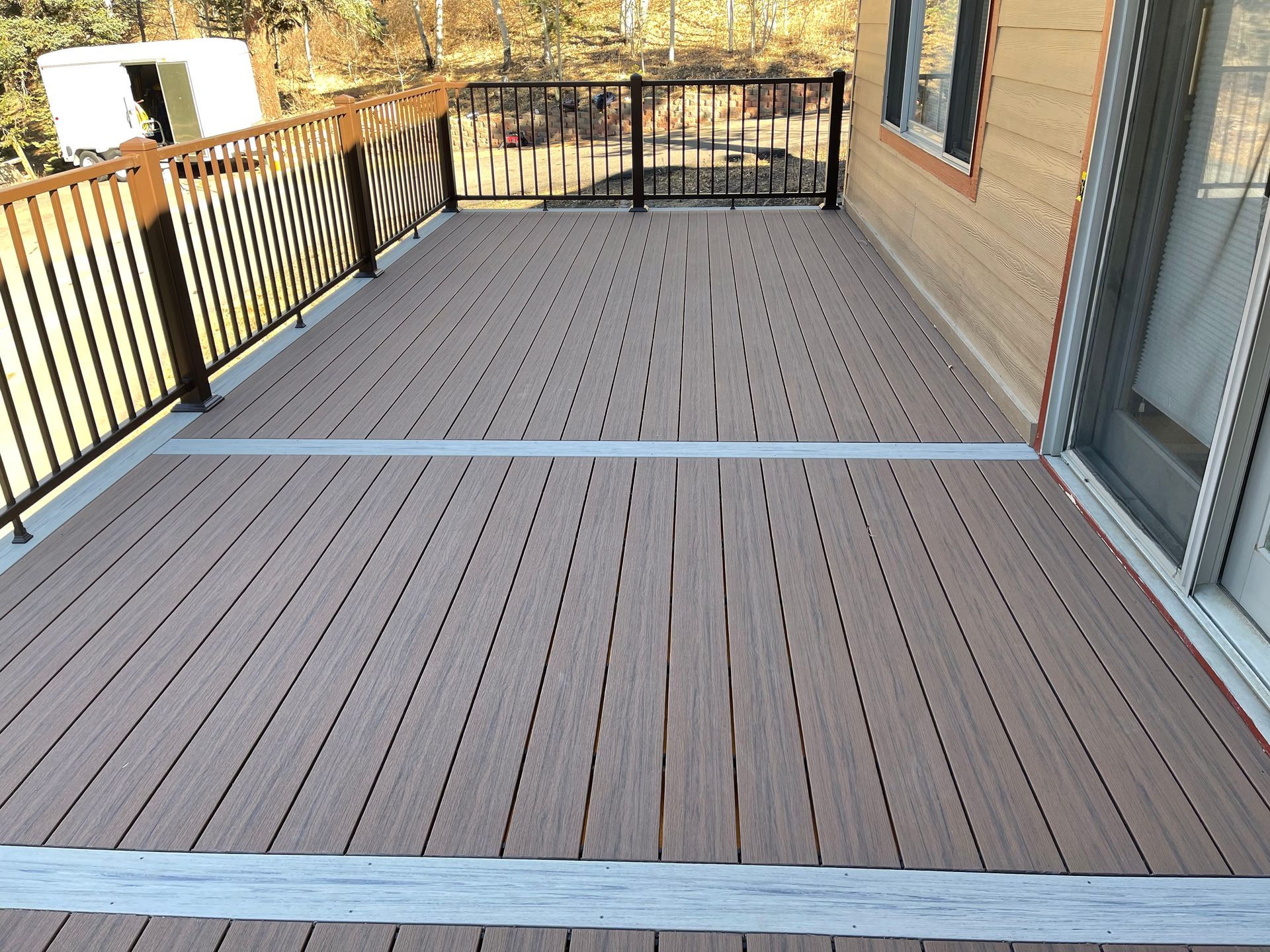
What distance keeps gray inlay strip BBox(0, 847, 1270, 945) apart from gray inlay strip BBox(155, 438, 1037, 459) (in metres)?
1.66

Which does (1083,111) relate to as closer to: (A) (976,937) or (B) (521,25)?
(A) (976,937)

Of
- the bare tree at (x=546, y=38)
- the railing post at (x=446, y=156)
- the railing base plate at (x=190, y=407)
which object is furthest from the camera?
the bare tree at (x=546, y=38)

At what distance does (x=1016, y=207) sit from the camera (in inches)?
129

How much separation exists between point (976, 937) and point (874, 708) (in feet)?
1.75

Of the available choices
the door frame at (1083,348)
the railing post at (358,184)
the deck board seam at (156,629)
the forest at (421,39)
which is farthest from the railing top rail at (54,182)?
the forest at (421,39)

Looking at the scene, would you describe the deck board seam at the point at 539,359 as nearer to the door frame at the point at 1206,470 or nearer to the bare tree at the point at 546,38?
the door frame at the point at 1206,470

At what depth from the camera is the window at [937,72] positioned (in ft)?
13.1

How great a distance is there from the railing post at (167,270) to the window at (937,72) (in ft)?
10.2

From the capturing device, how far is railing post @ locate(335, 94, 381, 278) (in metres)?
4.88

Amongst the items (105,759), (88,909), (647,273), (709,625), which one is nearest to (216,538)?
(105,759)

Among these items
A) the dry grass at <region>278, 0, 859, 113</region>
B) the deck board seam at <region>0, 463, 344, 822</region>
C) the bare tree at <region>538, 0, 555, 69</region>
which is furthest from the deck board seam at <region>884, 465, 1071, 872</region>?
the bare tree at <region>538, 0, 555, 69</region>

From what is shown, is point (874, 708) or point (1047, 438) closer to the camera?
point (874, 708)

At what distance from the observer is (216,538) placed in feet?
8.57

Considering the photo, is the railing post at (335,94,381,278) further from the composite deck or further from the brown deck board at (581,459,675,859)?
the brown deck board at (581,459,675,859)
